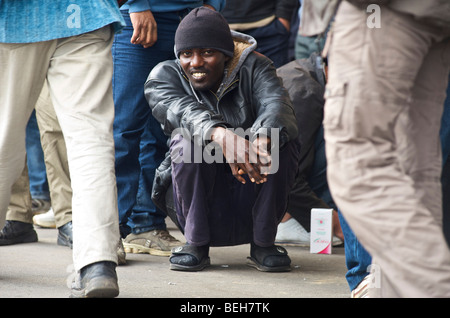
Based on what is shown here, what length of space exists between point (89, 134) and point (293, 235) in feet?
7.12

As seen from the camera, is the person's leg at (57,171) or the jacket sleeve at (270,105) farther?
the person's leg at (57,171)

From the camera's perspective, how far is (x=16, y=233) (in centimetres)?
422

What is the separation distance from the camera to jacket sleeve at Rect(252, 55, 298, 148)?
3.46 m

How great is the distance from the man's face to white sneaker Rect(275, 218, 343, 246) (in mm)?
1267

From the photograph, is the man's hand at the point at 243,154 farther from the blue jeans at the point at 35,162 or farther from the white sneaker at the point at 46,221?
the blue jeans at the point at 35,162

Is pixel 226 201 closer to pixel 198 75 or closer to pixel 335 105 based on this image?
pixel 198 75

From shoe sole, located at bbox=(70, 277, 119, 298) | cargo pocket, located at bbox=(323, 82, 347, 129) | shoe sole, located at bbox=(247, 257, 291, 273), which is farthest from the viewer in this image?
shoe sole, located at bbox=(247, 257, 291, 273)

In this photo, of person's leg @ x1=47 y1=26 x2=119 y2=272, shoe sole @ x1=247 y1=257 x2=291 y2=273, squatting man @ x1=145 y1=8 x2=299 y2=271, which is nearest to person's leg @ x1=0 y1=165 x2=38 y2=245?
squatting man @ x1=145 y1=8 x2=299 y2=271

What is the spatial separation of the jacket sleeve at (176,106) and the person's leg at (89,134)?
710 millimetres

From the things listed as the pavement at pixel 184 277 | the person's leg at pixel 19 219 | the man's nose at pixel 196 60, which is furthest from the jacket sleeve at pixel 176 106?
the person's leg at pixel 19 219

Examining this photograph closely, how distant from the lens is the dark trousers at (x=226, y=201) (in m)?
3.51

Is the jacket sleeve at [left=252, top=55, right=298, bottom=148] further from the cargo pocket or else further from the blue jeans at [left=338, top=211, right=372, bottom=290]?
the cargo pocket

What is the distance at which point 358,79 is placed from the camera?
1927 mm
